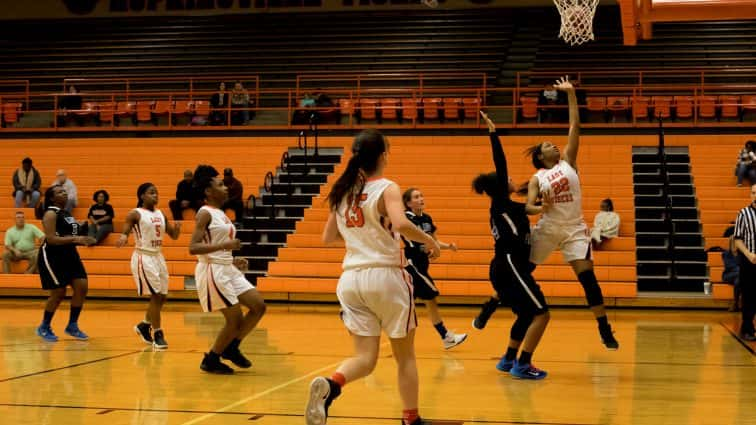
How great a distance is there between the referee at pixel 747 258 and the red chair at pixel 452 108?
427 inches

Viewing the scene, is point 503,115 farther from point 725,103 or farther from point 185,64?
point 185,64

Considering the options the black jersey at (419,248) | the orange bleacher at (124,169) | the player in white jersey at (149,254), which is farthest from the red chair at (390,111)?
the black jersey at (419,248)

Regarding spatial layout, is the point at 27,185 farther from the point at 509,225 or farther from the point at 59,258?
the point at 509,225

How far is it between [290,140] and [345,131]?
122 centimetres

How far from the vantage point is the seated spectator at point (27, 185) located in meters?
17.2

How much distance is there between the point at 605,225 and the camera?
14391 mm

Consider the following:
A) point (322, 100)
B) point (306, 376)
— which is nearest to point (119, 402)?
point (306, 376)

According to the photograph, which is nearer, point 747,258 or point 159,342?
point 159,342

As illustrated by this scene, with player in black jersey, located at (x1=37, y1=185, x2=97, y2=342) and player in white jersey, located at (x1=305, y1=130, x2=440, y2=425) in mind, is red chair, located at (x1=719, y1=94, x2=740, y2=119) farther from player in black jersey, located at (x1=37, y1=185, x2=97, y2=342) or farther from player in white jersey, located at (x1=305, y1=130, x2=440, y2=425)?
player in white jersey, located at (x1=305, y1=130, x2=440, y2=425)

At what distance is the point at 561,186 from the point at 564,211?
209 millimetres

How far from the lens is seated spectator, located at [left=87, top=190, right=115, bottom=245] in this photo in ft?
51.6

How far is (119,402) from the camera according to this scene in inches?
235

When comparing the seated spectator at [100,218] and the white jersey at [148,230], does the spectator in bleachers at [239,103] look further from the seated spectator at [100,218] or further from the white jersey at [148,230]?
the white jersey at [148,230]

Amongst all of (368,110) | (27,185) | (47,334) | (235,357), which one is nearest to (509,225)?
(235,357)
